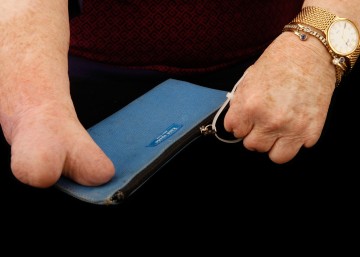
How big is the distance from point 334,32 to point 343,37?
0.7 inches

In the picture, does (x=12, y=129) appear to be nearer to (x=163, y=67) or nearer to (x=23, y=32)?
(x=23, y=32)

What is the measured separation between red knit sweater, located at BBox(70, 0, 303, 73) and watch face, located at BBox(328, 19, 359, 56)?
19cm

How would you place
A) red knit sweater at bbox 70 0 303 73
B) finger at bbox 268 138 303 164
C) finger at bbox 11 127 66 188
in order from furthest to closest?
1. red knit sweater at bbox 70 0 303 73
2. finger at bbox 268 138 303 164
3. finger at bbox 11 127 66 188

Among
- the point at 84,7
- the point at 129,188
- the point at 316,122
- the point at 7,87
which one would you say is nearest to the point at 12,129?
the point at 7,87

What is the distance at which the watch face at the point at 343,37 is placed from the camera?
2.06 ft

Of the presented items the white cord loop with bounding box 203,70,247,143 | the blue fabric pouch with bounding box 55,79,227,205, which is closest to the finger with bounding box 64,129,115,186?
the blue fabric pouch with bounding box 55,79,227,205

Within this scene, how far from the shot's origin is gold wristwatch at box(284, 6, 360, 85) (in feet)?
2.06

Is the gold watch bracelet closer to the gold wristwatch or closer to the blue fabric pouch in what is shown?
the gold wristwatch

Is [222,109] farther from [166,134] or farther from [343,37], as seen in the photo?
[343,37]

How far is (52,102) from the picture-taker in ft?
1.86

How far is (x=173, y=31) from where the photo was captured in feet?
2.52

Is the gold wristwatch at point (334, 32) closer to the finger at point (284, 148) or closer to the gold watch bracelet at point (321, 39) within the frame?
the gold watch bracelet at point (321, 39)

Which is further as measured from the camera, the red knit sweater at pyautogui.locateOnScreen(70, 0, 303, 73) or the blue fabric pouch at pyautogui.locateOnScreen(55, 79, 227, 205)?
the red knit sweater at pyautogui.locateOnScreen(70, 0, 303, 73)

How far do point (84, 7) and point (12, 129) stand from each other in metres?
0.30
